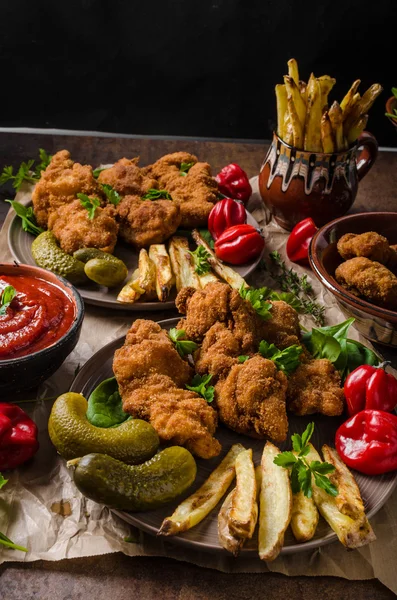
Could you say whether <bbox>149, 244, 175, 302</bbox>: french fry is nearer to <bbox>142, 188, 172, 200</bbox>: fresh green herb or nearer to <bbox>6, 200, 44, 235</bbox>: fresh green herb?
<bbox>142, 188, 172, 200</bbox>: fresh green herb

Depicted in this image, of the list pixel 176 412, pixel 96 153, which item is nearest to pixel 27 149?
pixel 96 153

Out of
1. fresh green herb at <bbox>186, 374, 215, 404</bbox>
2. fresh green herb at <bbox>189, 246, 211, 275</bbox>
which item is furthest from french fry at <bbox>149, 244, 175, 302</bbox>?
fresh green herb at <bbox>186, 374, 215, 404</bbox>

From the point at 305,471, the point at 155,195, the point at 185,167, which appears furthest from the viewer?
the point at 185,167

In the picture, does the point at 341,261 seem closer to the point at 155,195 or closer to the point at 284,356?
A: the point at 284,356

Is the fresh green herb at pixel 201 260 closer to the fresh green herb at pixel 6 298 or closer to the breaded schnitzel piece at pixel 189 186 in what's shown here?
the breaded schnitzel piece at pixel 189 186

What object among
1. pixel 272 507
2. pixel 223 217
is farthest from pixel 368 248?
pixel 272 507

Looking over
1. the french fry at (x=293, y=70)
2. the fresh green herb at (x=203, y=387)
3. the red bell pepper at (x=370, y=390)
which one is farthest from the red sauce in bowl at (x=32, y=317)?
the french fry at (x=293, y=70)
